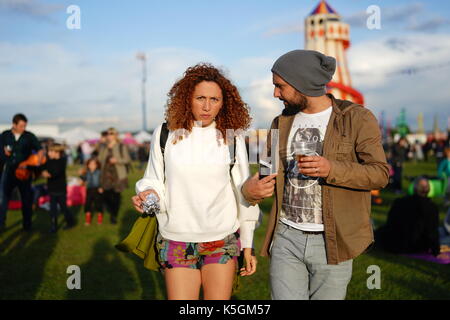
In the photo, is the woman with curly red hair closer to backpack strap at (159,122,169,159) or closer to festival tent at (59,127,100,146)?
backpack strap at (159,122,169,159)

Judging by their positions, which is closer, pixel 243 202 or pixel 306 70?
pixel 306 70

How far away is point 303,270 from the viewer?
2.91 meters

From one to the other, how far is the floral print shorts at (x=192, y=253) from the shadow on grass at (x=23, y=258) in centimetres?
322

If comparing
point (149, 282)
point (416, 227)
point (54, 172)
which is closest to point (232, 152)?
point (149, 282)

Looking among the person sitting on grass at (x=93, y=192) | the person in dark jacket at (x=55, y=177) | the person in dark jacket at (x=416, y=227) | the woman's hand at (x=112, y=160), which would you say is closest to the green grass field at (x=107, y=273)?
the person in dark jacket at (x=416, y=227)

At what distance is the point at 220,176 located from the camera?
9.92 feet

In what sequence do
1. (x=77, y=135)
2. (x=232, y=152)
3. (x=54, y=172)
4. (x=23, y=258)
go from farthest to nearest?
1. (x=77, y=135)
2. (x=54, y=172)
3. (x=23, y=258)
4. (x=232, y=152)

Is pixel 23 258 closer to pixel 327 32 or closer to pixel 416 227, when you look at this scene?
pixel 416 227

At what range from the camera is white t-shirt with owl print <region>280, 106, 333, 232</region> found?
284cm

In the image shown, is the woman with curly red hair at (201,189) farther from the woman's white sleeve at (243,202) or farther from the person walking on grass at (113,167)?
the person walking on grass at (113,167)

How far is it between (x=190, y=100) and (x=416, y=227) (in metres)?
5.61

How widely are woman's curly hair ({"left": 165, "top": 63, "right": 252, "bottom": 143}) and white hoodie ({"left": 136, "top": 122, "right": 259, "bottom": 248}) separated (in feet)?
0.24

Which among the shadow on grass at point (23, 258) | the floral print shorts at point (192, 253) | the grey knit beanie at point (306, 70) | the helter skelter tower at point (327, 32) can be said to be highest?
the helter skelter tower at point (327, 32)

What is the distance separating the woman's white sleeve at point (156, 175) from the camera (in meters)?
3.02
